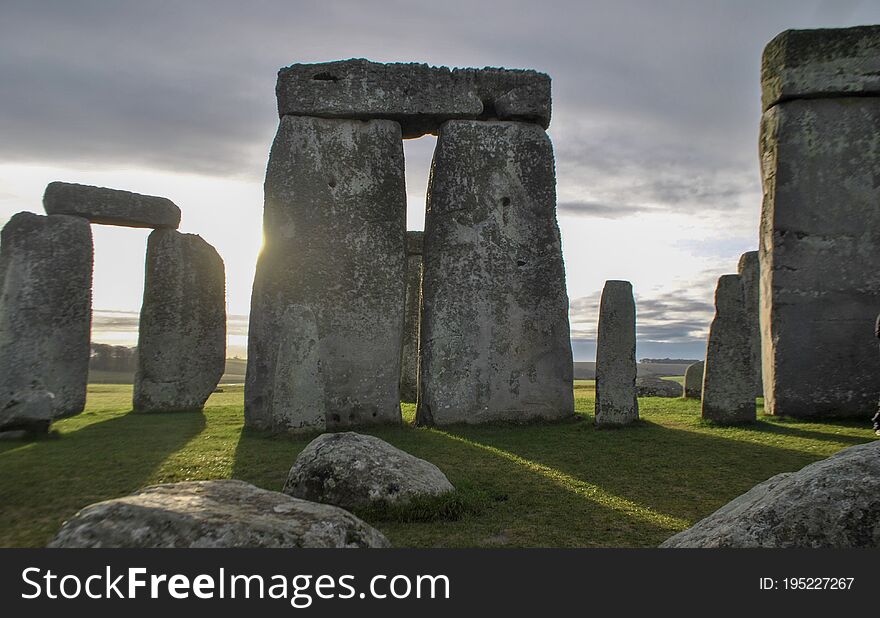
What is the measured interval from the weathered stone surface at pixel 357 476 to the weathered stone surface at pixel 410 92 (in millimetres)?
6928

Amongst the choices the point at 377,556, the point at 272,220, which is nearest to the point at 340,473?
the point at 377,556

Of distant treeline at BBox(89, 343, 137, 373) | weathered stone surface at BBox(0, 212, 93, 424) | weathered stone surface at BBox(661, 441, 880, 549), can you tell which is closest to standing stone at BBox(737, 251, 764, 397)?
weathered stone surface at BBox(661, 441, 880, 549)

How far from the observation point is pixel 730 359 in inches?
383

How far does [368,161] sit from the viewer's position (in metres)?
10.8

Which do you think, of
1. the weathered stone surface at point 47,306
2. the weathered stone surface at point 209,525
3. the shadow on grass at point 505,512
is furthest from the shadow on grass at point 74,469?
the weathered stone surface at point 47,306

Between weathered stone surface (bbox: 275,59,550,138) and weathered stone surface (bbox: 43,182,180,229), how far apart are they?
4065mm

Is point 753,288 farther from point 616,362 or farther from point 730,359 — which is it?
point 616,362

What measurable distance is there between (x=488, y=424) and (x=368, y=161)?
4809 mm

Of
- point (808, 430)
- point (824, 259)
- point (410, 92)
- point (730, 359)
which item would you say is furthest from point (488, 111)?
point (808, 430)

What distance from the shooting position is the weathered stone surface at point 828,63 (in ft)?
35.3

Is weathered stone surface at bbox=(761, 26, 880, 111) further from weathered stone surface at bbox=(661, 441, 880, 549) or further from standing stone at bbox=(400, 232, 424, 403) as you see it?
weathered stone surface at bbox=(661, 441, 880, 549)

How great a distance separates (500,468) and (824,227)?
7574 millimetres

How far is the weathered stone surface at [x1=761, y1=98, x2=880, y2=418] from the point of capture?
1061 centimetres

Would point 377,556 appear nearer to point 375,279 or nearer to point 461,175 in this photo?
point 375,279
